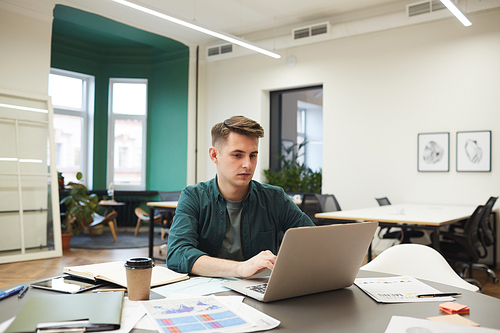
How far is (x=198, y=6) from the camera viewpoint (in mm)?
6434

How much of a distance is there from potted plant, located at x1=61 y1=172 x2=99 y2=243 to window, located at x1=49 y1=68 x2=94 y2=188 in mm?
1865

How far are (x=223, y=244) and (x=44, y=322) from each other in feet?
3.00

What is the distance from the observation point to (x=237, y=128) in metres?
1.66

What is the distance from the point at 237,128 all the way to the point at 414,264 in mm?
1038

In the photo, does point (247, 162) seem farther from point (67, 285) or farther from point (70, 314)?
point (70, 314)

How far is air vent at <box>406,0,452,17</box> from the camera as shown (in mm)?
5504

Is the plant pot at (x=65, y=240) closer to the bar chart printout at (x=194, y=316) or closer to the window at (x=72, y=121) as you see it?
the window at (x=72, y=121)

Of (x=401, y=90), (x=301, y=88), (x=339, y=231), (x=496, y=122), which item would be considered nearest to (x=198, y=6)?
(x=301, y=88)

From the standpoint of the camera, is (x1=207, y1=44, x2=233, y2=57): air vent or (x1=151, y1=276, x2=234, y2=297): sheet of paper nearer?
(x1=151, y1=276, x2=234, y2=297): sheet of paper

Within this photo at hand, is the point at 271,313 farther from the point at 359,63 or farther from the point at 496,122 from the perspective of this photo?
the point at 359,63

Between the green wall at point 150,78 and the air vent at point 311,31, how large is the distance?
2344mm

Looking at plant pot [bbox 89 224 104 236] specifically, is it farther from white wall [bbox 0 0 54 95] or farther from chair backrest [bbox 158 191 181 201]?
white wall [bbox 0 0 54 95]

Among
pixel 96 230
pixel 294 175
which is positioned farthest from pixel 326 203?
pixel 96 230

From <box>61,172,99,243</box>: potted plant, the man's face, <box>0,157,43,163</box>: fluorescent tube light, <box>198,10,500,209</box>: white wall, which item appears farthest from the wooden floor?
the man's face
